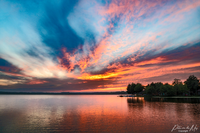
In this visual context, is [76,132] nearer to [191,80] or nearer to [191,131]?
[191,131]

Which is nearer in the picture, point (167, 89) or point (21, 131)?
point (21, 131)

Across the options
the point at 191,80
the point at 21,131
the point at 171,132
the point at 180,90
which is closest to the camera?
the point at 171,132

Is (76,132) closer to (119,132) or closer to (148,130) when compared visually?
(119,132)

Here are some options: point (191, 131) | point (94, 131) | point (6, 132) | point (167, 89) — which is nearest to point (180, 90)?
point (167, 89)

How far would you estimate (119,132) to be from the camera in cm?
2527

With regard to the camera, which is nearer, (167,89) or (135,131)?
(135,131)

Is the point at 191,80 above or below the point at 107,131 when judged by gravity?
above

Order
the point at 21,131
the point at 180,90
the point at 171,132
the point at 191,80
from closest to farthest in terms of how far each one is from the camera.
A: the point at 171,132, the point at 21,131, the point at 180,90, the point at 191,80

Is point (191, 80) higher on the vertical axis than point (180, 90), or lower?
higher

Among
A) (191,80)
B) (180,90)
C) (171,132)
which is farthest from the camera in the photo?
(191,80)

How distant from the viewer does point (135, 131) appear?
2562 cm

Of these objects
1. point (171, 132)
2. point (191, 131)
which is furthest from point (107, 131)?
point (191, 131)

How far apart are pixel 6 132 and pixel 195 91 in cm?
20770

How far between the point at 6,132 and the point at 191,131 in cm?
→ 3712
